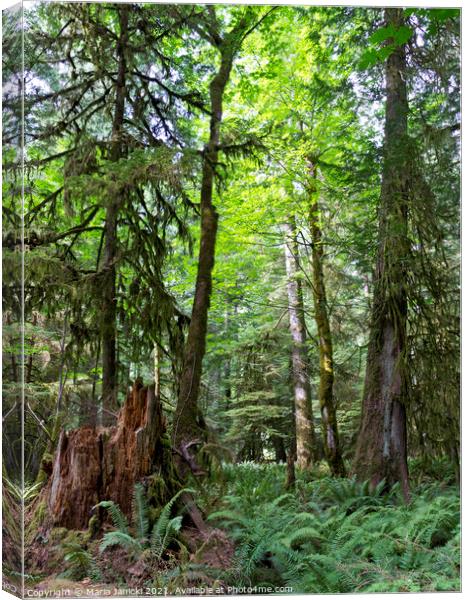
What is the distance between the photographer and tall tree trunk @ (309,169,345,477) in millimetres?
4438

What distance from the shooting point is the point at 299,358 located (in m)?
4.56

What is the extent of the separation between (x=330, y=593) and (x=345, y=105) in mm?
3692

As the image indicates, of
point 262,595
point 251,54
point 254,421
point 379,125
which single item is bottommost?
point 262,595

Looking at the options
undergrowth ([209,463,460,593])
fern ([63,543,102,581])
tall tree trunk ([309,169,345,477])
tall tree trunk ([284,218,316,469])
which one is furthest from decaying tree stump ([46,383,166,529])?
tall tree trunk ([309,169,345,477])

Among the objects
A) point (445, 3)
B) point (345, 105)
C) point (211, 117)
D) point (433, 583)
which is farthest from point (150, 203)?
point (433, 583)

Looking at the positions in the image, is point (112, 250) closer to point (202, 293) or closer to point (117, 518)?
point (202, 293)

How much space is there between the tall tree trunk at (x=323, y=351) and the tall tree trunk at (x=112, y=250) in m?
1.60

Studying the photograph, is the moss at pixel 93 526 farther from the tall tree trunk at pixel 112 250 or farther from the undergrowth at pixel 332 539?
the tall tree trunk at pixel 112 250

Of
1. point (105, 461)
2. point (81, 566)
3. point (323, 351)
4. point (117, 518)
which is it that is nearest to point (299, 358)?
point (323, 351)

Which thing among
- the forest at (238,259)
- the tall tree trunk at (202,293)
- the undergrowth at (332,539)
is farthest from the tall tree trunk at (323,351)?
the tall tree trunk at (202,293)

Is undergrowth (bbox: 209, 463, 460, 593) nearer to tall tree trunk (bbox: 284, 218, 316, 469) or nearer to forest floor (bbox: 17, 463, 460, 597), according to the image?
forest floor (bbox: 17, 463, 460, 597)

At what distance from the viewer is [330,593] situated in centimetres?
373

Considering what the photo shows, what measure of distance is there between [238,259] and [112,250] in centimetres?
104

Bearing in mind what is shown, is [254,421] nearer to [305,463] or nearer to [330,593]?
[305,463]
